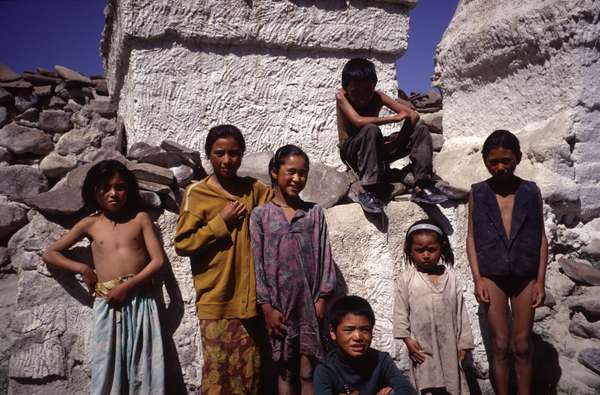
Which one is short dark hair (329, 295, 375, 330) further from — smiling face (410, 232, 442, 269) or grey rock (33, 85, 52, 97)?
grey rock (33, 85, 52, 97)

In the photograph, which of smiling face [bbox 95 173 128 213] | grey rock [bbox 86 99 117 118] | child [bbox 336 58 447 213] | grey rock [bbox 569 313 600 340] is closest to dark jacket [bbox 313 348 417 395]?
child [bbox 336 58 447 213]

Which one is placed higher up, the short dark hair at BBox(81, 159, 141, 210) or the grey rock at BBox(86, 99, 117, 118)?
the grey rock at BBox(86, 99, 117, 118)

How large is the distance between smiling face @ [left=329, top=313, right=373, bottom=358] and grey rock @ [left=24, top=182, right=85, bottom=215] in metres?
1.55

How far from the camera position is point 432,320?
2287 millimetres

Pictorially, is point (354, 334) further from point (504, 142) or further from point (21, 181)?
point (21, 181)

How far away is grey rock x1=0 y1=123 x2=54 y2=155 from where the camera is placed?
4738mm

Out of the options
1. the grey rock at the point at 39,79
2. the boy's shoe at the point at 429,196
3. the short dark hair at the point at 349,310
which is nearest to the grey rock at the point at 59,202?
the short dark hair at the point at 349,310

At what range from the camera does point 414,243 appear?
2387mm

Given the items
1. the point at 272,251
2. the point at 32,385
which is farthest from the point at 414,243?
the point at 32,385

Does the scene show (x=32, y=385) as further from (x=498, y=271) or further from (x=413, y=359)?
(x=498, y=271)

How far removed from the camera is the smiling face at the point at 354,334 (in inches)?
76.3

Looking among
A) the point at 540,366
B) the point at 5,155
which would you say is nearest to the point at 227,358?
the point at 540,366

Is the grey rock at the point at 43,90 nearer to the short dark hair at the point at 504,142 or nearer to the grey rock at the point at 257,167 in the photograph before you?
the grey rock at the point at 257,167

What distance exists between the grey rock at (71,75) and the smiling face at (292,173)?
474 cm
